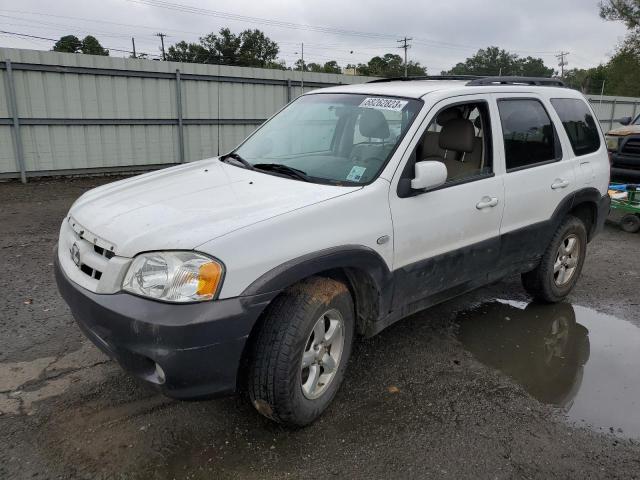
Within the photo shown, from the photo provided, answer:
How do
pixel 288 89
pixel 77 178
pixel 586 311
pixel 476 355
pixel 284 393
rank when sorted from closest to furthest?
pixel 284 393, pixel 476 355, pixel 586 311, pixel 77 178, pixel 288 89

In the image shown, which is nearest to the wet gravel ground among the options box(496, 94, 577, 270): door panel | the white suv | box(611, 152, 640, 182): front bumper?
the white suv

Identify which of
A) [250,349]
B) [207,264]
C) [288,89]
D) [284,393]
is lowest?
[284,393]

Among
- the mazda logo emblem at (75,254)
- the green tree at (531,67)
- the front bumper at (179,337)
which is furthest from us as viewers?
the green tree at (531,67)

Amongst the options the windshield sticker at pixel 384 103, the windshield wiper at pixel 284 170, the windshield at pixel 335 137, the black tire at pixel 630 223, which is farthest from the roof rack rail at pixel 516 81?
the black tire at pixel 630 223

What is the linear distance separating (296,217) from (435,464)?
4.77 ft

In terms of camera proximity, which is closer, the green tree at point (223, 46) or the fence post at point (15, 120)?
the fence post at point (15, 120)

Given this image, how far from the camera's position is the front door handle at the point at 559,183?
14.2 feet

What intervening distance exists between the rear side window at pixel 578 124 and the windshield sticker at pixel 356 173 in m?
2.28

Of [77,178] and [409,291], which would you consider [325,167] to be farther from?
[77,178]

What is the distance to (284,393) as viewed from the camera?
2.67 m

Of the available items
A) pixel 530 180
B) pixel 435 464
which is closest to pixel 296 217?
pixel 435 464

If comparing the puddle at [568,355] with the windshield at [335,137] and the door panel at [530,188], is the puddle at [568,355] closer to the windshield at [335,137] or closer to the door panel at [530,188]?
the door panel at [530,188]

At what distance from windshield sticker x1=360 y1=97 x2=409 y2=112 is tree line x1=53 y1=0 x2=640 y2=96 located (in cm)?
2643

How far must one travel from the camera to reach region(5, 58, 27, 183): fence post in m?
9.43
